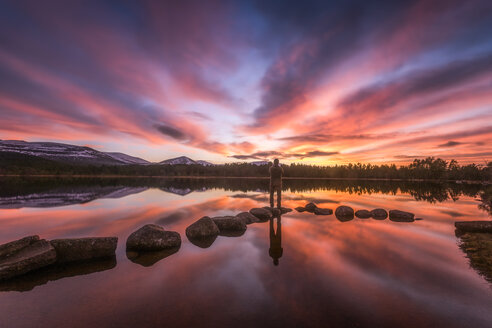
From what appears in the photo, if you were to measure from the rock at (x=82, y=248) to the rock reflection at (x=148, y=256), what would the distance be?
687 millimetres

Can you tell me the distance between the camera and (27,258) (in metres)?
5.58

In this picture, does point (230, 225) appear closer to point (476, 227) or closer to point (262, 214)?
point (262, 214)

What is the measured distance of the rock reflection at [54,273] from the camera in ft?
16.6

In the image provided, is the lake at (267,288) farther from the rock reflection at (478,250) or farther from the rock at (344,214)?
the rock at (344,214)

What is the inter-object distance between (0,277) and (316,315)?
752 cm

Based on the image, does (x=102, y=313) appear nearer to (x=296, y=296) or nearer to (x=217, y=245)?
(x=296, y=296)

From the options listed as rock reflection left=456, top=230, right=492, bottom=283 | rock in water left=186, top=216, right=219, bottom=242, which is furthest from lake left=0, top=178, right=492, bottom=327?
rock in water left=186, top=216, right=219, bottom=242

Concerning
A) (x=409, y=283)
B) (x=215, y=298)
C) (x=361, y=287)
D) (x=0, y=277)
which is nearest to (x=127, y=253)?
(x=0, y=277)

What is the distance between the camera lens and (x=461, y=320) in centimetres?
403

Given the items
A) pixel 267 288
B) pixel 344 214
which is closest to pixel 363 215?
pixel 344 214

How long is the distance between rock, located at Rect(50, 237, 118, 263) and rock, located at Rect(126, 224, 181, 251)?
72cm

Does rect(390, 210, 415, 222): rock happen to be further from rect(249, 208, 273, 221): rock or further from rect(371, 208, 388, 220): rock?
rect(249, 208, 273, 221): rock

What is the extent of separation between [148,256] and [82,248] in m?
1.99

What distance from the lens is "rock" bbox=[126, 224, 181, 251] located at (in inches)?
303
